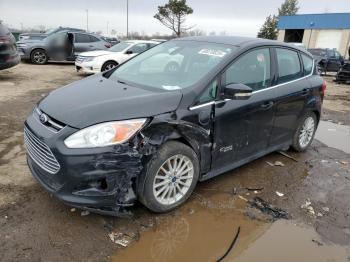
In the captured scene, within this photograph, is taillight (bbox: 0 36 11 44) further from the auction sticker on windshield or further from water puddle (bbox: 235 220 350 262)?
water puddle (bbox: 235 220 350 262)

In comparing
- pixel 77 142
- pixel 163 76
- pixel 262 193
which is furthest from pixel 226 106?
pixel 77 142

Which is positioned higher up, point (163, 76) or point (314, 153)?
point (163, 76)

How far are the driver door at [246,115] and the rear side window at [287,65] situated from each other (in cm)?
26

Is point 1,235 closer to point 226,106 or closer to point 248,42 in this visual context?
point 226,106

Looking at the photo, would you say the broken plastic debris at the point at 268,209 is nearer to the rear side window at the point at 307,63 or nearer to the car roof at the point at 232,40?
the car roof at the point at 232,40

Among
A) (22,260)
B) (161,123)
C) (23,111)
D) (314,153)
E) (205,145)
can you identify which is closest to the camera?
(22,260)

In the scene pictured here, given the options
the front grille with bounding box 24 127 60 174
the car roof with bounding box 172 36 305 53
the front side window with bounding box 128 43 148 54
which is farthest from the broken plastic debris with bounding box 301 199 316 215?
the front side window with bounding box 128 43 148 54

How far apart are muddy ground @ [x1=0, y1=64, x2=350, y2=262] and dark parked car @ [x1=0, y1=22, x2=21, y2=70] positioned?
530cm

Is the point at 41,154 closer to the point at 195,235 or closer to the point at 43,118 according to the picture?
the point at 43,118

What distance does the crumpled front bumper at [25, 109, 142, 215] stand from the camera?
2893 mm

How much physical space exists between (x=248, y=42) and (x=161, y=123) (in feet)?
5.74

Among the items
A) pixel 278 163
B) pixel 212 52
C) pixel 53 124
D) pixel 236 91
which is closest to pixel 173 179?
pixel 236 91

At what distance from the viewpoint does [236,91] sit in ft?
11.8

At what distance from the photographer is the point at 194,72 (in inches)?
151
